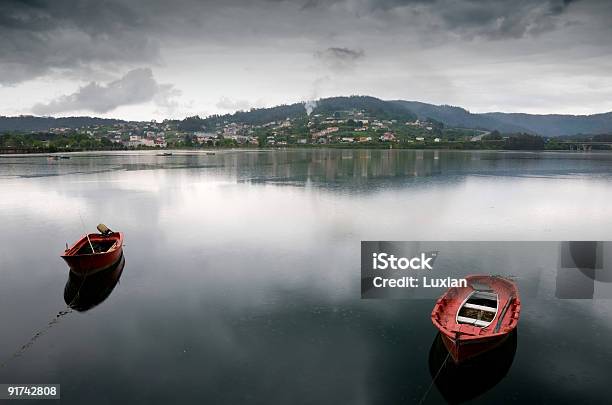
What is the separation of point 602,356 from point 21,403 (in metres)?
22.7

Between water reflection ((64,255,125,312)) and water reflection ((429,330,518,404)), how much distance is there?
18.3m

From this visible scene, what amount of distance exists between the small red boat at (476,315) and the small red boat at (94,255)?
20.7 meters

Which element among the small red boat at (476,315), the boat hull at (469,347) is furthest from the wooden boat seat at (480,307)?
the boat hull at (469,347)

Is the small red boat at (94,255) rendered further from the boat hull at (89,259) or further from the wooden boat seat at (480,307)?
the wooden boat seat at (480,307)

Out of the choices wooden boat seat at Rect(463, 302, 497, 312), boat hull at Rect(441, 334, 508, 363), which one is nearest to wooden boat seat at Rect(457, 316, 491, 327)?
boat hull at Rect(441, 334, 508, 363)

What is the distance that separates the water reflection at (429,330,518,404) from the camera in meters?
15.6

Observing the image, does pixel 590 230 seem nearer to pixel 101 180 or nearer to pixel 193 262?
pixel 193 262

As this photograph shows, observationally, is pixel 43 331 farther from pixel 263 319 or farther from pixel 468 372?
pixel 468 372

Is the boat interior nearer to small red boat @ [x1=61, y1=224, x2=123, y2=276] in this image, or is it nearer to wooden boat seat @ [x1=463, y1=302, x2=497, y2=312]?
wooden boat seat @ [x1=463, y1=302, x2=497, y2=312]

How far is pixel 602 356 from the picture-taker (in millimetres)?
17562

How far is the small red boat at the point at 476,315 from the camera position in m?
16.2

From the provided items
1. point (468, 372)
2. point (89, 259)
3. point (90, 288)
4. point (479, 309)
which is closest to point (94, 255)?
point (89, 259)

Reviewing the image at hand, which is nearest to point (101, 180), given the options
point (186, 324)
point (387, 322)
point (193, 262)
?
point (193, 262)

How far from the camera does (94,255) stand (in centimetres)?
2638
